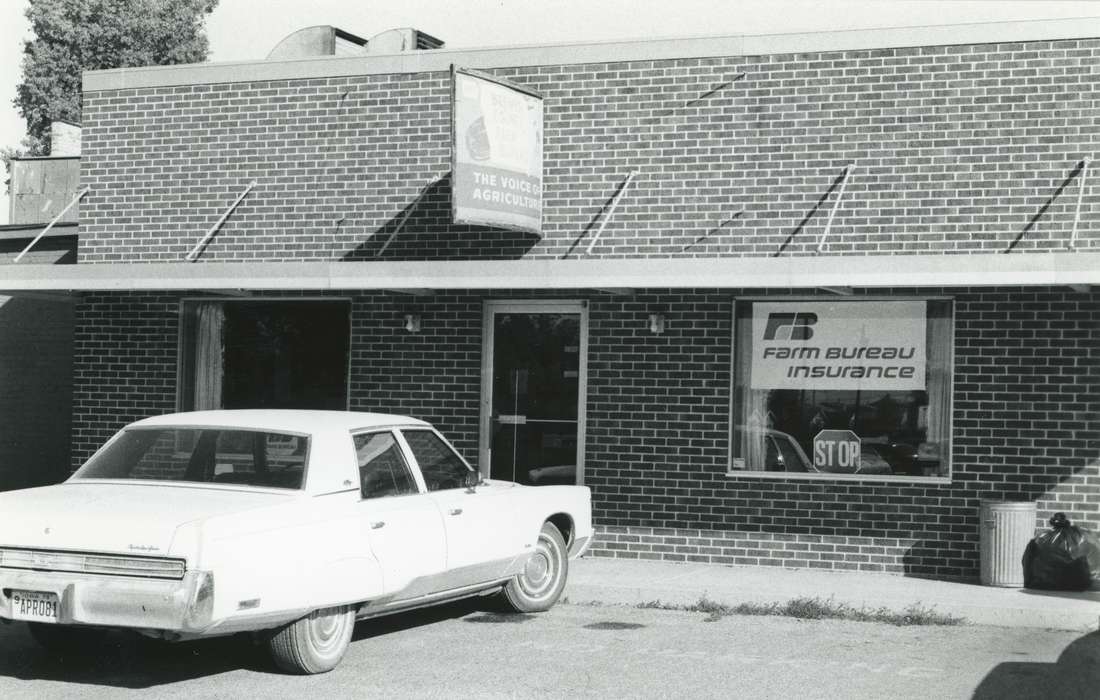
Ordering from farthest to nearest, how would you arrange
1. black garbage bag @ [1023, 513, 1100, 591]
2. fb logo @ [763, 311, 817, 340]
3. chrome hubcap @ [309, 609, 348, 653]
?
fb logo @ [763, 311, 817, 340] < black garbage bag @ [1023, 513, 1100, 591] < chrome hubcap @ [309, 609, 348, 653]

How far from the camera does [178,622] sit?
718cm

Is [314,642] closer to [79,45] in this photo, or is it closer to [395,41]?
[395,41]

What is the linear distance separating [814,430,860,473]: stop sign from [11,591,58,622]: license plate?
786 cm

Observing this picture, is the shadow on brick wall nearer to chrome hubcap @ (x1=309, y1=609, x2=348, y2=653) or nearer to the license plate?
chrome hubcap @ (x1=309, y1=609, x2=348, y2=653)

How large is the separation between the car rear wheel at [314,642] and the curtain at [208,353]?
7640 mm

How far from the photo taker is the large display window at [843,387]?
13.0 m

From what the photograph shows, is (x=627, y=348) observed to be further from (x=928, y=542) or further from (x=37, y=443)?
(x=37, y=443)

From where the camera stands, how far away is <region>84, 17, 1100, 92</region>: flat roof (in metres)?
12.8

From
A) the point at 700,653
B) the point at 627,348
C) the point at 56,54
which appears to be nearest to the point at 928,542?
the point at 627,348

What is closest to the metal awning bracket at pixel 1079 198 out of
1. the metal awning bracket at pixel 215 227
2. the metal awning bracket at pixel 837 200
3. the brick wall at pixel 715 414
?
the brick wall at pixel 715 414

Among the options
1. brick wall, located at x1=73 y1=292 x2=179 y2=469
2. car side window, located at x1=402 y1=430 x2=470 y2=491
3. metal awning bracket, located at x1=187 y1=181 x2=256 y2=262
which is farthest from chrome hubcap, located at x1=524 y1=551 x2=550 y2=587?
metal awning bracket, located at x1=187 y1=181 x2=256 y2=262

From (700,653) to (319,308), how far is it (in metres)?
7.41

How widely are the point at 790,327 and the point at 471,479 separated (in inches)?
190

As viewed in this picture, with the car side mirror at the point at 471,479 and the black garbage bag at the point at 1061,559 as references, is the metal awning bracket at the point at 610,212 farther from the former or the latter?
the black garbage bag at the point at 1061,559
